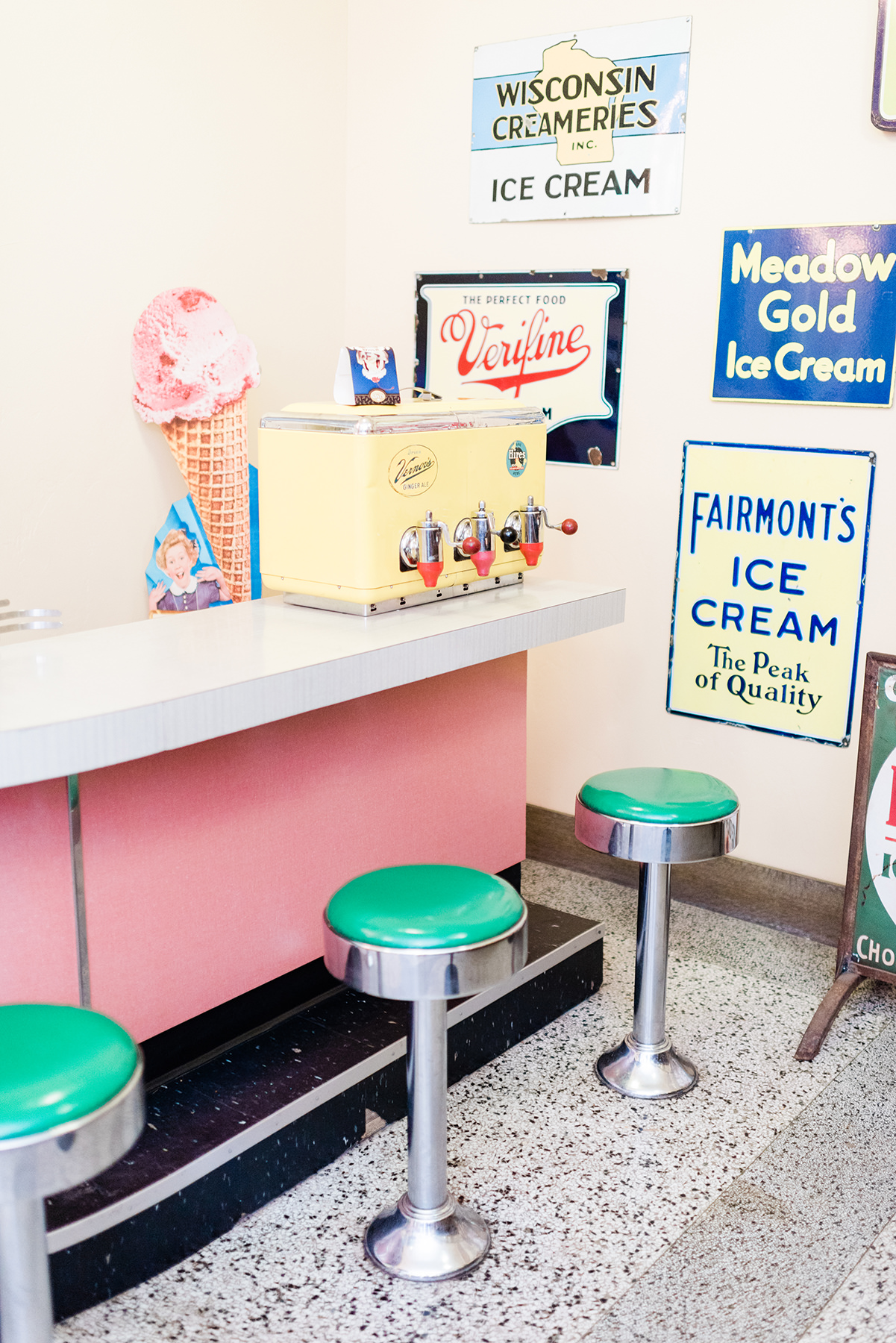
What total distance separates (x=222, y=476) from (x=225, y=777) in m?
1.49

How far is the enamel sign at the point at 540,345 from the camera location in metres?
3.84

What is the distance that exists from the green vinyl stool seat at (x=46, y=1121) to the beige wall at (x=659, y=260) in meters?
2.52

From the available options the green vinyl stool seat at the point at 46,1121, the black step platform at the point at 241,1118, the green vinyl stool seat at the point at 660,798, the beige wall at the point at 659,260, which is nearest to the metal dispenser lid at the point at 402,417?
the green vinyl stool seat at the point at 660,798

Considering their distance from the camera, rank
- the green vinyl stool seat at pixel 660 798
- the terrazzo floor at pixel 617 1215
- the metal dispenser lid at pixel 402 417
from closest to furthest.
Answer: the terrazzo floor at pixel 617 1215 → the metal dispenser lid at pixel 402 417 → the green vinyl stool seat at pixel 660 798

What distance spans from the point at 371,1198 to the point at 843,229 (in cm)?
275

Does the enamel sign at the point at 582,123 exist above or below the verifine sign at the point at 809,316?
above

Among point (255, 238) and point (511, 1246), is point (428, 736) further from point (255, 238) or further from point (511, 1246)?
point (255, 238)

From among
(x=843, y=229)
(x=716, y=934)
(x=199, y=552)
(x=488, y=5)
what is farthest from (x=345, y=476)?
(x=488, y=5)

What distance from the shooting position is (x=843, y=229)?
10.8 feet

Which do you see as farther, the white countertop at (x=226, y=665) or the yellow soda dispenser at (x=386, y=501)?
the yellow soda dispenser at (x=386, y=501)

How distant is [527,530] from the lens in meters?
2.91

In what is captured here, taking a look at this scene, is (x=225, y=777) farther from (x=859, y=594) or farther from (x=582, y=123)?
(x=582, y=123)

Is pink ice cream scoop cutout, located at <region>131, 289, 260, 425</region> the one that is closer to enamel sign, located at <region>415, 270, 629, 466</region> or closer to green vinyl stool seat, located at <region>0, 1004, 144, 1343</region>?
enamel sign, located at <region>415, 270, 629, 466</region>

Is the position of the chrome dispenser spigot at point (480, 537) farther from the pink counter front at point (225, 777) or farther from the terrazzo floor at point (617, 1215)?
the terrazzo floor at point (617, 1215)
